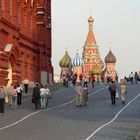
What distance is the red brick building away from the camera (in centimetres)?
5044

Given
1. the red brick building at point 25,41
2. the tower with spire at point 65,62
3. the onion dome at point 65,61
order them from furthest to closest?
the onion dome at point 65,61, the tower with spire at point 65,62, the red brick building at point 25,41

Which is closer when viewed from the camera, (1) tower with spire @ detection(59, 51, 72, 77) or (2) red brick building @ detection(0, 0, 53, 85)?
(2) red brick building @ detection(0, 0, 53, 85)

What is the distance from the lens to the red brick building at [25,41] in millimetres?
50438

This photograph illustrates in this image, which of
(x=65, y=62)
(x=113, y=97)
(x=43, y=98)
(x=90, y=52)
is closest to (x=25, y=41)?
(x=113, y=97)

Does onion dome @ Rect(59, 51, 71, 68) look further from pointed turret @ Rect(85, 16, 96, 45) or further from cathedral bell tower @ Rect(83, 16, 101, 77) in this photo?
pointed turret @ Rect(85, 16, 96, 45)

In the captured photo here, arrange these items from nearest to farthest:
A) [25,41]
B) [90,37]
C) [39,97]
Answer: [39,97] < [25,41] < [90,37]

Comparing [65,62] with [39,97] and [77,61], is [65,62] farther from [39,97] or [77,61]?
[39,97]

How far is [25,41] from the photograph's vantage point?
2392 inches

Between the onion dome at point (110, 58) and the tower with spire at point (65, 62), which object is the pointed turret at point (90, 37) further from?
the tower with spire at point (65, 62)

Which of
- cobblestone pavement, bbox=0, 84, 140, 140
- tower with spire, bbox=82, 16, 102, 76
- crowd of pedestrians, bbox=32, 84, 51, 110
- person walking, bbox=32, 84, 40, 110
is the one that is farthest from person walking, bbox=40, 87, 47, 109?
tower with spire, bbox=82, 16, 102, 76

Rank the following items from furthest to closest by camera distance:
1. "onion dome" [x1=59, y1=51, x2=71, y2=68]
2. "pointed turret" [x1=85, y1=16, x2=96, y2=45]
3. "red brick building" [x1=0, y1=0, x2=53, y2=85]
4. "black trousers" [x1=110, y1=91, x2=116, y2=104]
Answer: "pointed turret" [x1=85, y1=16, x2=96, y2=45], "onion dome" [x1=59, y1=51, x2=71, y2=68], "red brick building" [x1=0, y1=0, x2=53, y2=85], "black trousers" [x1=110, y1=91, x2=116, y2=104]

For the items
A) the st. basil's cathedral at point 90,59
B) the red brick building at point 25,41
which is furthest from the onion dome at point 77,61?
the red brick building at point 25,41

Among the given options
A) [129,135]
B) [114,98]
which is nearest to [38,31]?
[114,98]

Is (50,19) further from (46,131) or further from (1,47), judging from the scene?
(46,131)
